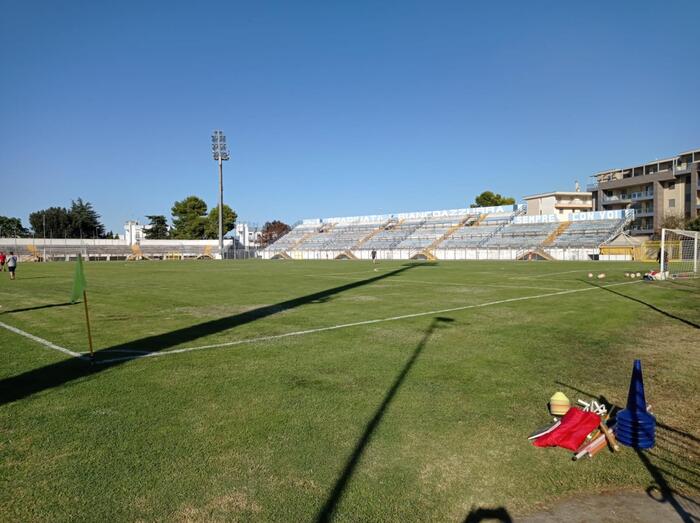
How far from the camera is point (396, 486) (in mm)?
3684

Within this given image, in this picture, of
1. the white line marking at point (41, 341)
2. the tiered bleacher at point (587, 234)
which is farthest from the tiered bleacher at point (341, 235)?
the white line marking at point (41, 341)

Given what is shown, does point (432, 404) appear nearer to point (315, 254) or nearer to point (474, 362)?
point (474, 362)

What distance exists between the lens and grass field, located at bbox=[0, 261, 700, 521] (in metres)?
3.56

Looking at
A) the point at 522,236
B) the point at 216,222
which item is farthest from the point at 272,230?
the point at 522,236

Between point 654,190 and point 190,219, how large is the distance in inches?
3436

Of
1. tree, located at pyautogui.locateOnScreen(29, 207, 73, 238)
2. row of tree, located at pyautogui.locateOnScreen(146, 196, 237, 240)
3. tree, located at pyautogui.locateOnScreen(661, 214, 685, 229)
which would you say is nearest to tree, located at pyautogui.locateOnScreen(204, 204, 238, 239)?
row of tree, located at pyautogui.locateOnScreen(146, 196, 237, 240)

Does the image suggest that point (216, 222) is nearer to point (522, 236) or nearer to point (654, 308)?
point (522, 236)

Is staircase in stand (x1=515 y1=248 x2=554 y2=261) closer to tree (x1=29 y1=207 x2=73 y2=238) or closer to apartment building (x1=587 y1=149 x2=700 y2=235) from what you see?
apartment building (x1=587 y1=149 x2=700 y2=235)

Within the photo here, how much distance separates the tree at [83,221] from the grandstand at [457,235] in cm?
5211

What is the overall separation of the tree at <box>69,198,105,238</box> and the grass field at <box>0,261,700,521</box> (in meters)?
112

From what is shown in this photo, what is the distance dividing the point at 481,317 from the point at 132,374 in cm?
808

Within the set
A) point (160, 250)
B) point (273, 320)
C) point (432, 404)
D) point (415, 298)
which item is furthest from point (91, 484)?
point (160, 250)

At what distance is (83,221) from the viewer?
4289 inches

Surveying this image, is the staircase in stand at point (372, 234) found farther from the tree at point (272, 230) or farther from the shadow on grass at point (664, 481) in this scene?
the shadow on grass at point (664, 481)
